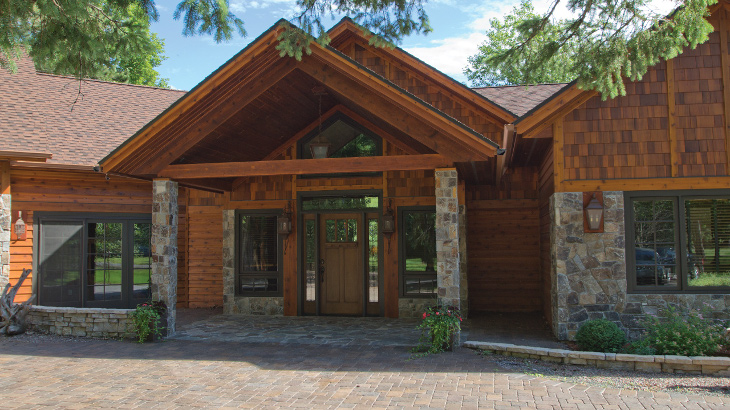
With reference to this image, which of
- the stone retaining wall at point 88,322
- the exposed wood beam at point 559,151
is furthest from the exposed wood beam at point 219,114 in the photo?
the exposed wood beam at point 559,151

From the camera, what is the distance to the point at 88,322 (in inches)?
339

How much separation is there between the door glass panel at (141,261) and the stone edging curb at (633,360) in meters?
8.00

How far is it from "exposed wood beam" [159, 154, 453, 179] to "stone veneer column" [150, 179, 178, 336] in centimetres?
31

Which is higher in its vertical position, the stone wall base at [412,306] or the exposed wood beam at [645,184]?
the exposed wood beam at [645,184]

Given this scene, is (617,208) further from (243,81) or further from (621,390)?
(243,81)

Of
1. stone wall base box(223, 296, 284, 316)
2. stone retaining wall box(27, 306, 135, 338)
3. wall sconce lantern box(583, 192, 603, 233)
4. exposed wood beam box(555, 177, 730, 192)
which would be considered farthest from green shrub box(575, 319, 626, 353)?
stone retaining wall box(27, 306, 135, 338)

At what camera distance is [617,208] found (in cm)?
795

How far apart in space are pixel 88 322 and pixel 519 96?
9777 mm

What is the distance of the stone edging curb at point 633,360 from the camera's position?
6.24 m

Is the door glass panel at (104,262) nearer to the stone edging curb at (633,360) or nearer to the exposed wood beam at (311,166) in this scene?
the exposed wood beam at (311,166)

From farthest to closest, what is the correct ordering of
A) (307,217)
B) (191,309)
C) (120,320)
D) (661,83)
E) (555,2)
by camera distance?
(191,309) < (307,217) < (120,320) < (661,83) < (555,2)

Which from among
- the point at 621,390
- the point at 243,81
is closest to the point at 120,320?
the point at 243,81

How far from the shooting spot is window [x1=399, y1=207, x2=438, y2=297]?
34.0ft

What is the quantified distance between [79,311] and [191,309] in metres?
3.56
